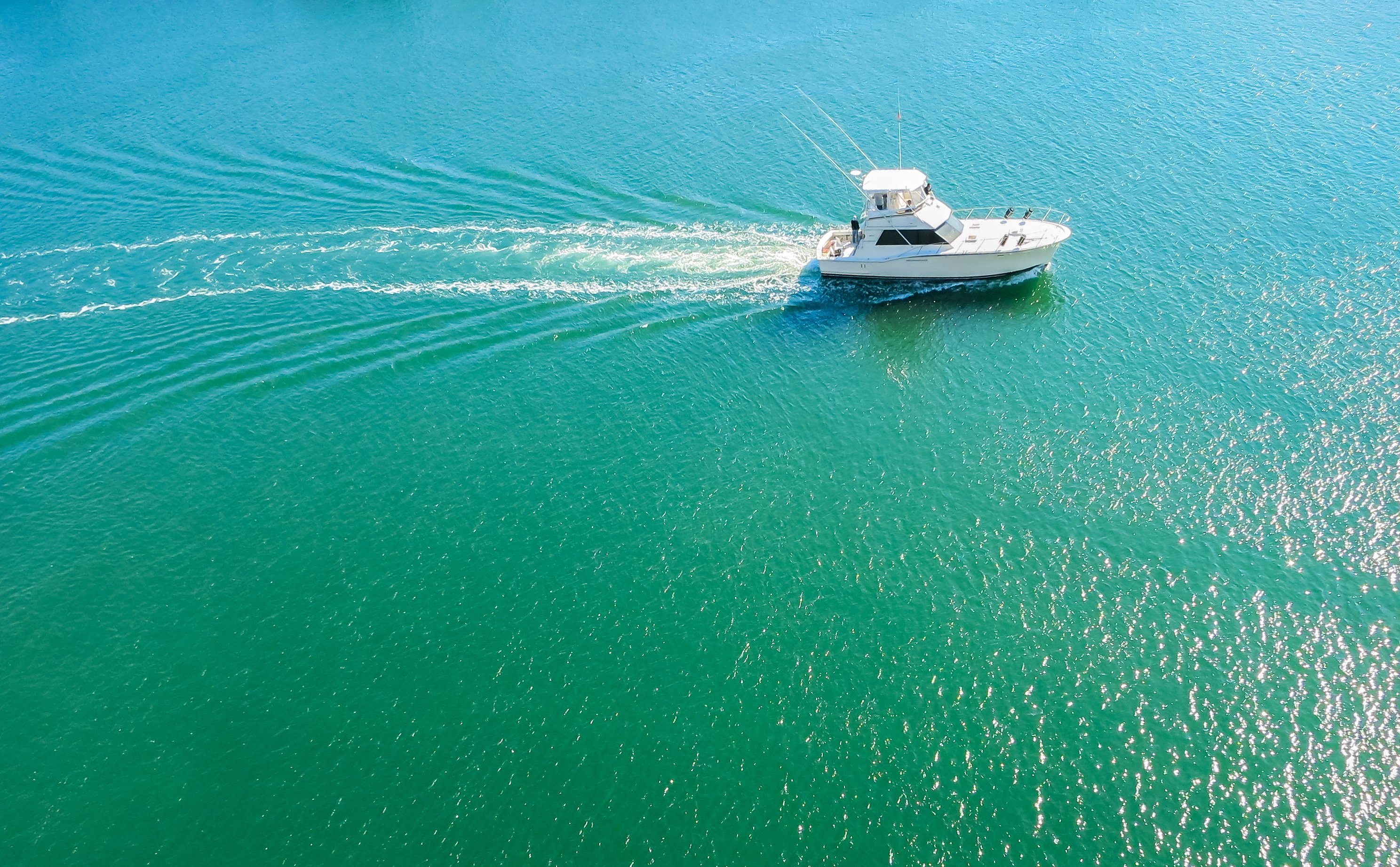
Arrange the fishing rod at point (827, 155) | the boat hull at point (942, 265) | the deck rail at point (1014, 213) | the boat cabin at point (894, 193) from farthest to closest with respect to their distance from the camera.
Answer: the fishing rod at point (827, 155) < the deck rail at point (1014, 213) < the boat cabin at point (894, 193) < the boat hull at point (942, 265)

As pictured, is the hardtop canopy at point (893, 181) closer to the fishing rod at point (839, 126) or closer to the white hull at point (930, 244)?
the white hull at point (930, 244)

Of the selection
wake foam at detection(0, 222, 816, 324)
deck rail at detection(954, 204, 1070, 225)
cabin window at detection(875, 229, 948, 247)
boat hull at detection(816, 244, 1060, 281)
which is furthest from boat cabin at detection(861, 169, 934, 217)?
wake foam at detection(0, 222, 816, 324)

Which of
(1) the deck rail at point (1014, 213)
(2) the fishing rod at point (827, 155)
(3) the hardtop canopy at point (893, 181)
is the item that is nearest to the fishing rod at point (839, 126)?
(2) the fishing rod at point (827, 155)

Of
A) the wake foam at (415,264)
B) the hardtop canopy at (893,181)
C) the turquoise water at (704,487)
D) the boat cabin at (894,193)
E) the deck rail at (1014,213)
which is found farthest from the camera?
the deck rail at (1014,213)

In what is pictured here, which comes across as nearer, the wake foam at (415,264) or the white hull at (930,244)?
the white hull at (930,244)

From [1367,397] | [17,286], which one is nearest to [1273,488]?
[1367,397]

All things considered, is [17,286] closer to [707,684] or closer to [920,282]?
[707,684]
